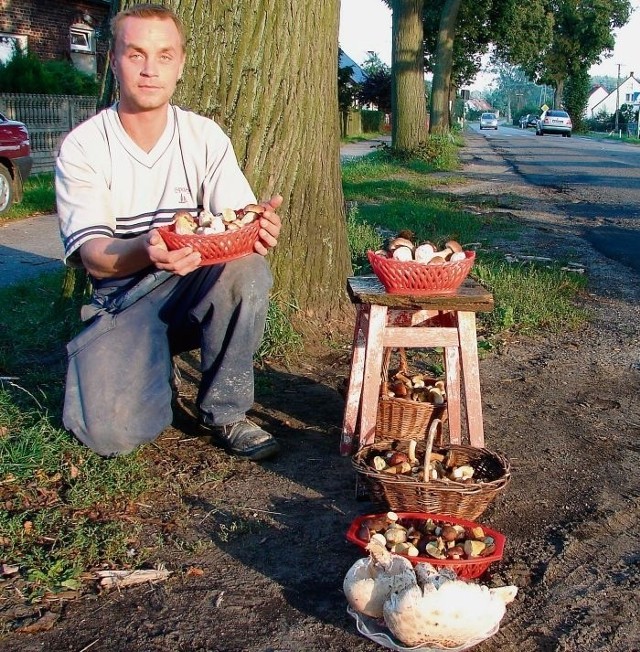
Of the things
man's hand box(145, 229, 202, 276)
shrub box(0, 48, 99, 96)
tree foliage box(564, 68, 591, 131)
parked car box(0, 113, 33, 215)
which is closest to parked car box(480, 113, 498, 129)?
tree foliage box(564, 68, 591, 131)

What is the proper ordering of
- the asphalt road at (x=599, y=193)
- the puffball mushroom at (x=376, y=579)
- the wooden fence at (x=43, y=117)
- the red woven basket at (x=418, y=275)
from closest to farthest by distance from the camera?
1. the puffball mushroom at (x=376, y=579)
2. the red woven basket at (x=418, y=275)
3. the asphalt road at (x=599, y=193)
4. the wooden fence at (x=43, y=117)

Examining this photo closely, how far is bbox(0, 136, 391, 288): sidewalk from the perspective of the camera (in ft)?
24.1

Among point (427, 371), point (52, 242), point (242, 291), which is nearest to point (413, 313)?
point (242, 291)

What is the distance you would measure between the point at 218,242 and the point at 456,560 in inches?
56.3

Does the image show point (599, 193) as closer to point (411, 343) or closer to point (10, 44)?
point (411, 343)

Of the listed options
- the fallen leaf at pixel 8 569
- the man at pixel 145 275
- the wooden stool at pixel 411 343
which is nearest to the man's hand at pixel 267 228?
the man at pixel 145 275

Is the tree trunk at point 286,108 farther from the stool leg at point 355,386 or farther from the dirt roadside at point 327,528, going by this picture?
the stool leg at point 355,386

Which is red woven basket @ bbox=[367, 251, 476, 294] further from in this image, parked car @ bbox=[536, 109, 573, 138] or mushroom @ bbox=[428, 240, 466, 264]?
parked car @ bbox=[536, 109, 573, 138]

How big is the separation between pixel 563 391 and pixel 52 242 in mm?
6305

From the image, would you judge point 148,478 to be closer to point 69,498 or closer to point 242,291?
point 69,498

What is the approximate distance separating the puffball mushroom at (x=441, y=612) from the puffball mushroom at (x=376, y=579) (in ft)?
0.15

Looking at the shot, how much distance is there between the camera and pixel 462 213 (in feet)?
34.6

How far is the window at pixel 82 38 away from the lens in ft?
79.5

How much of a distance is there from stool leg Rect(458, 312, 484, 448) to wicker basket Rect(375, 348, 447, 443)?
225 mm
